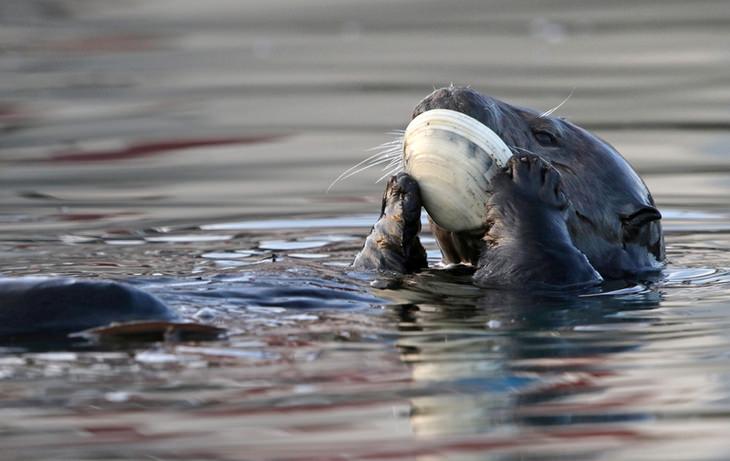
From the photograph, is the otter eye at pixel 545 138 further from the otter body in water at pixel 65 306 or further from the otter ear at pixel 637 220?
the otter body in water at pixel 65 306

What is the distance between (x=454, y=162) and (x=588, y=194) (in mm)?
705

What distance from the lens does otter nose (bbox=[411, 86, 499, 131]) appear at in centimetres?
531

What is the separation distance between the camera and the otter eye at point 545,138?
18.9ft

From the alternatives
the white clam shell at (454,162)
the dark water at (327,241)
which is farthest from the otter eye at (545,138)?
the dark water at (327,241)

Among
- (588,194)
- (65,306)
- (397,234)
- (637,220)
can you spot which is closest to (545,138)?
(588,194)

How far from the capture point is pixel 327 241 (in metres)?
6.83

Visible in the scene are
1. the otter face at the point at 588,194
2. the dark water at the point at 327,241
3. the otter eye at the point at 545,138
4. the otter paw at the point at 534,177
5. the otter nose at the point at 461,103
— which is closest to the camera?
the dark water at the point at 327,241

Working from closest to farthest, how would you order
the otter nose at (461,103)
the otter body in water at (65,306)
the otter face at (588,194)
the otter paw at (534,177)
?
the otter body in water at (65,306) → the otter paw at (534,177) → the otter nose at (461,103) → the otter face at (588,194)

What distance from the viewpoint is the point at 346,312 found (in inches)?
190

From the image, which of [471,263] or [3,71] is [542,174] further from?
[3,71]

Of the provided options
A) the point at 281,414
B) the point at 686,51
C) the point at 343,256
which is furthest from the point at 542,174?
the point at 686,51

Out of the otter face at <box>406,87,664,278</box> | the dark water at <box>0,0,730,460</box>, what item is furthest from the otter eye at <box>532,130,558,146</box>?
the dark water at <box>0,0,730,460</box>

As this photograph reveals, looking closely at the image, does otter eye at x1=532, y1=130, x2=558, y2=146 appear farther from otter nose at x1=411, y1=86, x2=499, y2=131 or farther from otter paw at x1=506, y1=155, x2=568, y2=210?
otter paw at x1=506, y1=155, x2=568, y2=210

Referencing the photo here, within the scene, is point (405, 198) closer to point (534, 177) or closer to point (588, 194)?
point (534, 177)
